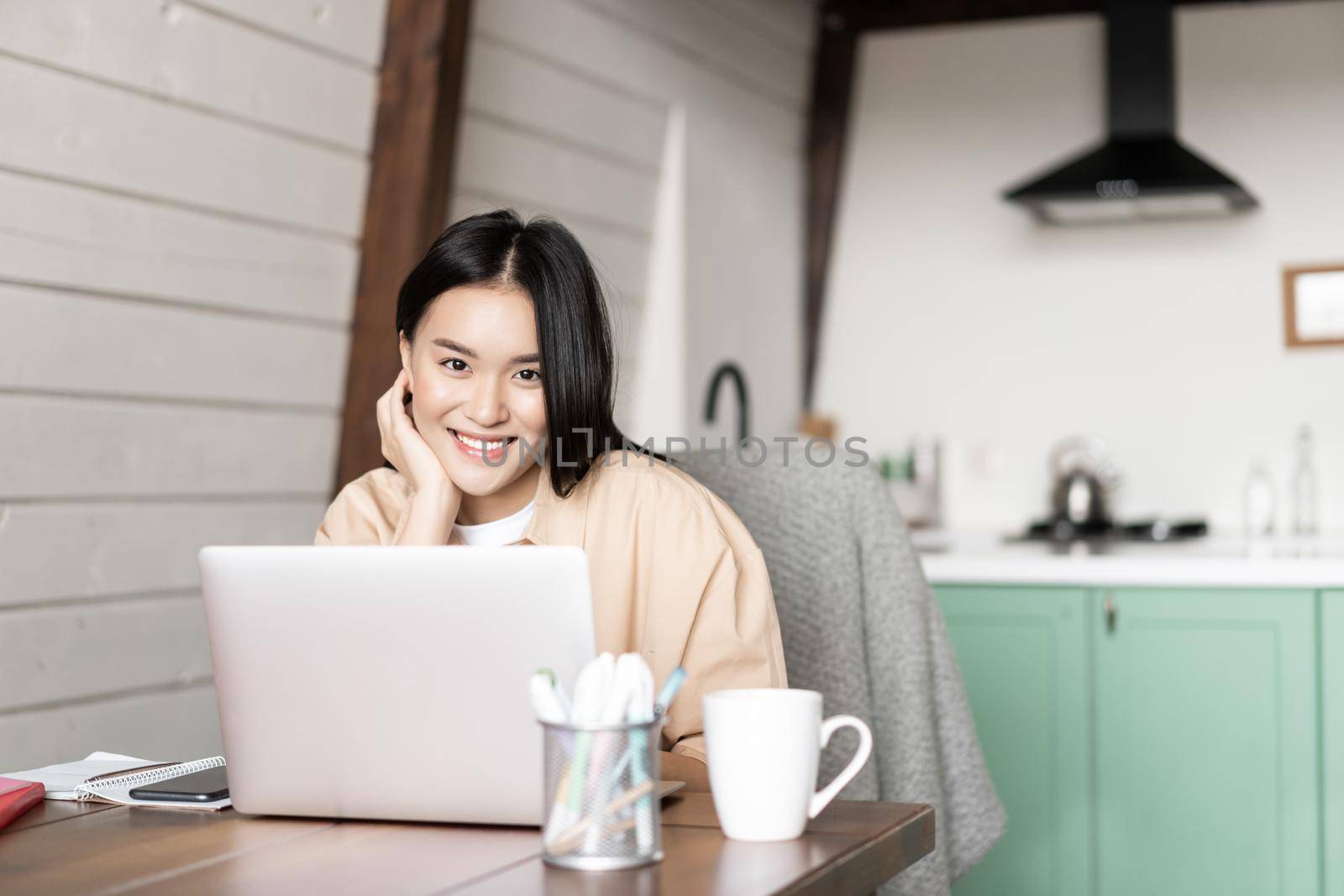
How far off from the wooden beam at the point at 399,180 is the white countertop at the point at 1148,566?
1171 mm

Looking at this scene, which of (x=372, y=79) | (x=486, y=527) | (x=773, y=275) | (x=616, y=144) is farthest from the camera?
(x=773, y=275)

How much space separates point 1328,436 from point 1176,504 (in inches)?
16.3

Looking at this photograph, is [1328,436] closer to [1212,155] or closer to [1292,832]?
[1212,155]

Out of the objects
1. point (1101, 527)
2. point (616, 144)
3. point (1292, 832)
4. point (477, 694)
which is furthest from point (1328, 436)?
point (477, 694)

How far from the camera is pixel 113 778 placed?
1269 mm

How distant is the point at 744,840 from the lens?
99 centimetres

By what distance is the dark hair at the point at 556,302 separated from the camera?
152 cm

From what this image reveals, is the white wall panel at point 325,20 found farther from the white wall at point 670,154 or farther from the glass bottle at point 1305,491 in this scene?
the glass bottle at point 1305,491

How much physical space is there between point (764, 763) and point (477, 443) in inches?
26.8

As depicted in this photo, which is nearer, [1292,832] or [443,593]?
[443,593]

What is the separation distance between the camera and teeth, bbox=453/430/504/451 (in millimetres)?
1545

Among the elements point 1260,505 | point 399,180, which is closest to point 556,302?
point 399,180

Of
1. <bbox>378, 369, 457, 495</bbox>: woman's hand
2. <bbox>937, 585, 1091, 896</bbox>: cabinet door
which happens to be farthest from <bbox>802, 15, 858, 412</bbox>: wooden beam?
<bbox>378, 369, 457, 495</bbox>: woman's hand

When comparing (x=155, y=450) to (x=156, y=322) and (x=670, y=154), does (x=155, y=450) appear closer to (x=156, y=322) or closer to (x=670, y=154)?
(x=156, y=322)
